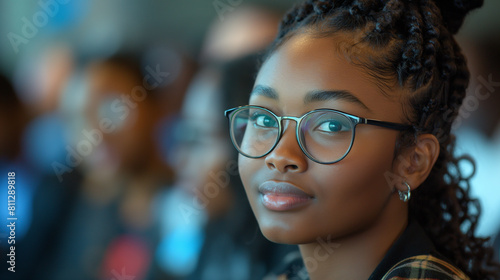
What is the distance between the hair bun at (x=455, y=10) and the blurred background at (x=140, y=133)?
2.41ft

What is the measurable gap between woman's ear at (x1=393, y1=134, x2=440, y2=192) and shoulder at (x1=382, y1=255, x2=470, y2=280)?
0.14m

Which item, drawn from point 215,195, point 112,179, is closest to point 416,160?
point 215,195

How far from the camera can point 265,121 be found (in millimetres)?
991

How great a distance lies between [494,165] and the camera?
2584 millimetres

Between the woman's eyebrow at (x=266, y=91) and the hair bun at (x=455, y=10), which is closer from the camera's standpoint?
the woman's eyebrow at (x=266, y=91)

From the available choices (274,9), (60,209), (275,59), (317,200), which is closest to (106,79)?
(60,209)

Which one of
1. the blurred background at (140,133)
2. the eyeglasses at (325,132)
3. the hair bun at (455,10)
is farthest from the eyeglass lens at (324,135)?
the blurred background at (140,133)

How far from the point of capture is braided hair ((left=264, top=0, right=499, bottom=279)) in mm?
960

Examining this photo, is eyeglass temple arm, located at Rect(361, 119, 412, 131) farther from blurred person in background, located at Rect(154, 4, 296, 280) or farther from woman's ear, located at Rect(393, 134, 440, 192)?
blurred person in background, located at Rect(154, 4, 296, 280)

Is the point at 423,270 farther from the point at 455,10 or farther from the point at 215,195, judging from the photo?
the point at 215,195

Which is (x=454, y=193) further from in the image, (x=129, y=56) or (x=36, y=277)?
(x=129, y=56)

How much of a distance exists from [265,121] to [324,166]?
0.16 m

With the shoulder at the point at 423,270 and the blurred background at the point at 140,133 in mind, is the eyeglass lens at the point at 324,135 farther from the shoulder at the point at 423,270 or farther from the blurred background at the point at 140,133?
the blurred background at the point at 140,133

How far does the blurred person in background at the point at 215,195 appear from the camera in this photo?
1866 mm
